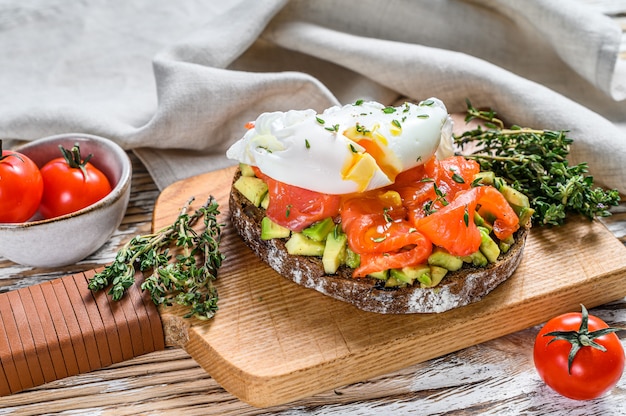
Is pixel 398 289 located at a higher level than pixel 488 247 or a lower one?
lower

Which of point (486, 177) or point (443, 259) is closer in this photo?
point (443, 259)

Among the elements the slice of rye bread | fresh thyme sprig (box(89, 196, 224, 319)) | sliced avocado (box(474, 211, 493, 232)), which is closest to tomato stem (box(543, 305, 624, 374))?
the slice of rye bread

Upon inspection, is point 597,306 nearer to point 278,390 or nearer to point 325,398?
point 325,398

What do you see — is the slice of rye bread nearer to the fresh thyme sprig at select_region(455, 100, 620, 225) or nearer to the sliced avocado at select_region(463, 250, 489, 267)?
the sliced avocado at select_region(463, 250, 489, 267)

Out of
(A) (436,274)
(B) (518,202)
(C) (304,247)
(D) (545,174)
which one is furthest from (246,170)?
(D) (545,174)

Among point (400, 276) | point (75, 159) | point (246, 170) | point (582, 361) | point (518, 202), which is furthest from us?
point (75, 159)

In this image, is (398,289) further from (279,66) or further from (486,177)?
(279,66)

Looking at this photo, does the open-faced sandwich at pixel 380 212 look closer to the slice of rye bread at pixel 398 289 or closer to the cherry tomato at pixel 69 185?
the slice of rye bread at pixel 398 289
